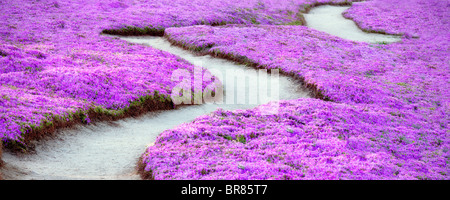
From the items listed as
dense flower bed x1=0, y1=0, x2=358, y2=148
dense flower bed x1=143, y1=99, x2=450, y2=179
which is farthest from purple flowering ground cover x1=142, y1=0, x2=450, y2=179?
dense flower bed x1=0, y1=0, x2=358, y2=148

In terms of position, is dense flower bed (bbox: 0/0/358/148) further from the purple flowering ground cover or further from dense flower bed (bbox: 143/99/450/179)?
A: dense flower bed (bbox: 143/99/450/179)

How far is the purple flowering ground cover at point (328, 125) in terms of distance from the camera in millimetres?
10781

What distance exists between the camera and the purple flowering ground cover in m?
10.8

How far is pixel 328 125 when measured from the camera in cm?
1446

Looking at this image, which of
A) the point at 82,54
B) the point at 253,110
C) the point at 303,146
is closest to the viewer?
the point at 303,146

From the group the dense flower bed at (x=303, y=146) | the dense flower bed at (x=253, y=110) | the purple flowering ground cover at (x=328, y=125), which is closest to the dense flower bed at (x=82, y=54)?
the dense flower bed at (x=253, y=110)

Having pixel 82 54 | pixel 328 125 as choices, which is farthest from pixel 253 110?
pixel 82 54

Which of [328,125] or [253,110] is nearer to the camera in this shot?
[328,125]

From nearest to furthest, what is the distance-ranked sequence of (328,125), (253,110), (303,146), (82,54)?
1. (303,146)
2. (328,125)
3. (253,110)
4. (82,54)

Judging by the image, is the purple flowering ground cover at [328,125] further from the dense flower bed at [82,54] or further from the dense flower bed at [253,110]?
the dense flower bed at [82,54]

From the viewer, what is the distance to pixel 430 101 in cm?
1998

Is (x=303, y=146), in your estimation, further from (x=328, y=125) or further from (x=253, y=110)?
(x=253, y=110)
